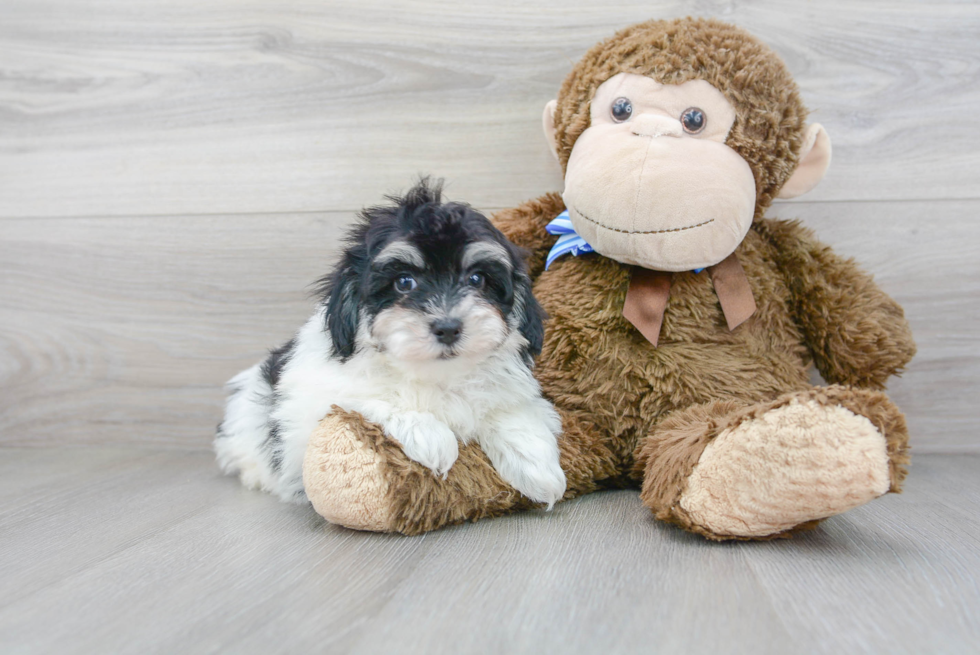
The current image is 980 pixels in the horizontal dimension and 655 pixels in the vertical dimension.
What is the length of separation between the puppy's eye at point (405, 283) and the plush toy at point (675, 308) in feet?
0.83

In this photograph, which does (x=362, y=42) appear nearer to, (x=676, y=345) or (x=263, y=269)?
(x=263, y=269)

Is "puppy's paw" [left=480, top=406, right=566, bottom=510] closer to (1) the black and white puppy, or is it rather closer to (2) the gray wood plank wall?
(1) the black and white puppy

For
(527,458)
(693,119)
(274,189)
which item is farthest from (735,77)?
(274,189)

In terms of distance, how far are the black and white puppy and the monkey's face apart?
21 centimetres

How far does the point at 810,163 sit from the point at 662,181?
1.51ft

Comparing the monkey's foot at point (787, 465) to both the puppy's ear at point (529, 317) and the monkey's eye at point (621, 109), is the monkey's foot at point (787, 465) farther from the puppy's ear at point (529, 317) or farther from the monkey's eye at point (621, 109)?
the monkey's eye at point (621, 109)

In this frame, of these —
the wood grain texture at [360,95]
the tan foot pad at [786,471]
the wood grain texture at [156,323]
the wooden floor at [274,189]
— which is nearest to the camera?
the tan foot pad at [786,471]

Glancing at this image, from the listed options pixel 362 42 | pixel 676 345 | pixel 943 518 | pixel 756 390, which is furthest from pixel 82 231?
pixel 943 518

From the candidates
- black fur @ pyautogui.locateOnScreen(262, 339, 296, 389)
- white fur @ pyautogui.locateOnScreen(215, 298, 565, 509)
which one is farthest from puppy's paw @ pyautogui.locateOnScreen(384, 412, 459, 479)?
black fur @ pyautogui.locateOnScreen(262, 339, 296, 389)

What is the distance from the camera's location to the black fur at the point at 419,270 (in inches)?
50.1

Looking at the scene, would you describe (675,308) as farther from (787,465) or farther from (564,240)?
(787,465)

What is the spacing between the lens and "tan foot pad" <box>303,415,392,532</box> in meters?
1.21

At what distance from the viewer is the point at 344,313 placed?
1319 millimetres

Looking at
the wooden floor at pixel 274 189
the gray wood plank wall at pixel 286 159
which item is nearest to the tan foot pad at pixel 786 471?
the wooden floor at pixel 274 189
